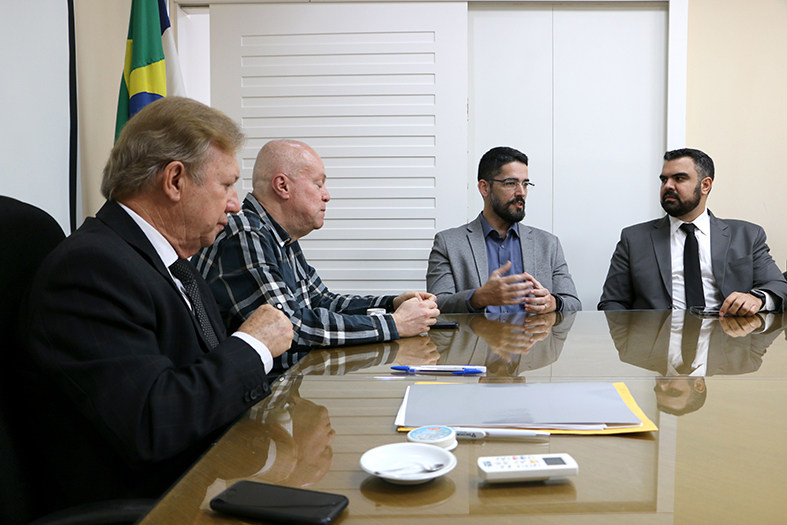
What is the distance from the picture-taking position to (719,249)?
257cm

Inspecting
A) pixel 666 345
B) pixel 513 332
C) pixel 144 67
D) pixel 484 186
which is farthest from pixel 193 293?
pixel 484 186

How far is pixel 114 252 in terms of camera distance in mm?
926

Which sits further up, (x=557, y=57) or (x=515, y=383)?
(x=557, y=57)

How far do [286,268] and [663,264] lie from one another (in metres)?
1.73

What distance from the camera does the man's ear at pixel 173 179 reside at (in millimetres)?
1074

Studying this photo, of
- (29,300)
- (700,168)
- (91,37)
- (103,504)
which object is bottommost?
(103,504)

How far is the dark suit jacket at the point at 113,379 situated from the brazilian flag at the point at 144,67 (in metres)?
1.79

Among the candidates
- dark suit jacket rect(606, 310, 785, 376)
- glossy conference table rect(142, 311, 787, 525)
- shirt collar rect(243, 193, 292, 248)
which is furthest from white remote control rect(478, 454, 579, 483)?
shirt collar rect(243, 193, 292, 248)

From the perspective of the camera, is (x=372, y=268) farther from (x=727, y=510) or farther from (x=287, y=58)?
(x=727, y=510)

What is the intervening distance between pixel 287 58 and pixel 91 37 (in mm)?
928

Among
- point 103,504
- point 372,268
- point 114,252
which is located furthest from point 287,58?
point 103,504

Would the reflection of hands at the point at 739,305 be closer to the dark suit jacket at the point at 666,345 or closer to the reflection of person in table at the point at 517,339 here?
the dark suit jacket at the point at 666,345

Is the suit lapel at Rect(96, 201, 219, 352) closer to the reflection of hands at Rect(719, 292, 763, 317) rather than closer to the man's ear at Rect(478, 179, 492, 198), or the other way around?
the reflection of hands at Rect(719, 292, 763, 317)

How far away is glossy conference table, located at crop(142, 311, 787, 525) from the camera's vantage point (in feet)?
1.98
